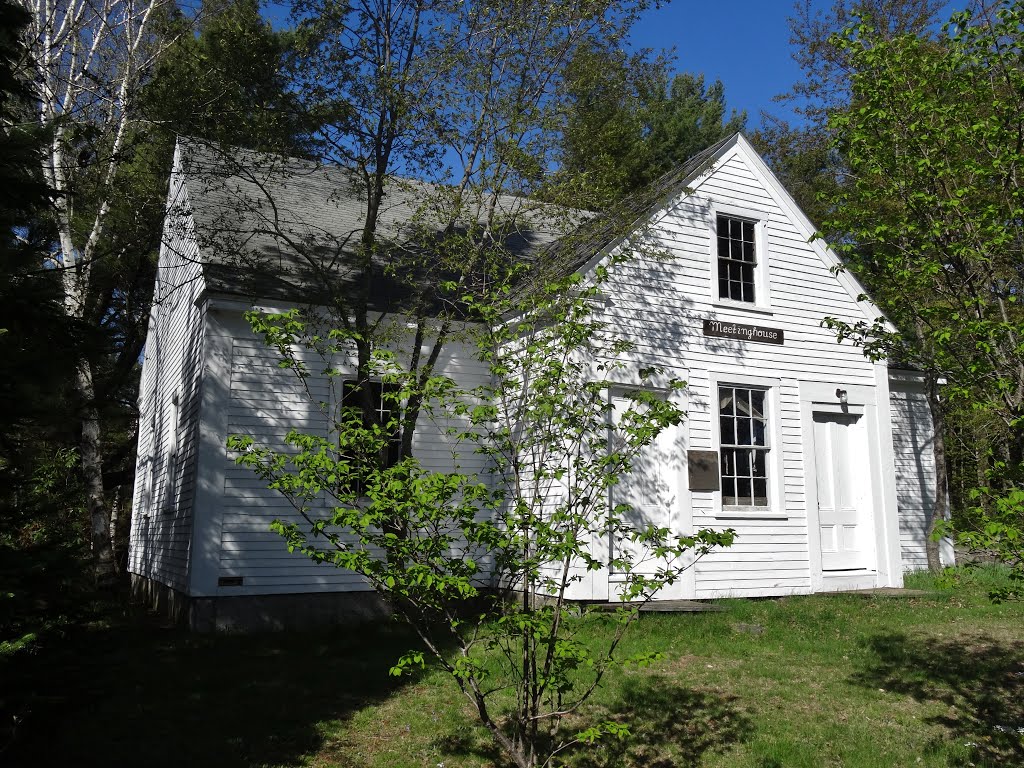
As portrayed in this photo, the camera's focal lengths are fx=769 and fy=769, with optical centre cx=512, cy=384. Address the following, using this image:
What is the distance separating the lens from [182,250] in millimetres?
15453

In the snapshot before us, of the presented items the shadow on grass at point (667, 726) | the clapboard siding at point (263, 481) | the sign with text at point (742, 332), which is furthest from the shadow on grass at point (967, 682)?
the clapboard siding at point (263, 481)

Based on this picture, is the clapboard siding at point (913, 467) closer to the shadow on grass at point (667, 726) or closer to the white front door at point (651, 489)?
the white front door at point (651, 489)

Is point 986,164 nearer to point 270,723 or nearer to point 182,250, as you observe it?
point 270,723

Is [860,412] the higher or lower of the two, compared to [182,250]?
lower

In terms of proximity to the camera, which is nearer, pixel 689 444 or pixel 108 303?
Answer: pixel 689 444

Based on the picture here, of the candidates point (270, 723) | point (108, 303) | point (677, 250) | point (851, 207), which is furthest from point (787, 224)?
point (108, 303)

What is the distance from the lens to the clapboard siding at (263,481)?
34.6 ft

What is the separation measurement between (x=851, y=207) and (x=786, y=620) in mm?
5457

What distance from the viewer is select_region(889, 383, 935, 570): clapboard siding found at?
14.8 metres

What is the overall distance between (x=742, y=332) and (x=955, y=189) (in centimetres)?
554

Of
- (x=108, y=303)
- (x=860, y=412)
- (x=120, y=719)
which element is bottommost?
(x=120, y=719)

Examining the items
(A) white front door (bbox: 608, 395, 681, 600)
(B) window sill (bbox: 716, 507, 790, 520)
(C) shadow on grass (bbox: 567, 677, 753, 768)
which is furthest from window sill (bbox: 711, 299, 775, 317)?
(C) shadow on grass (bbox: 567, 677, 753, 768)

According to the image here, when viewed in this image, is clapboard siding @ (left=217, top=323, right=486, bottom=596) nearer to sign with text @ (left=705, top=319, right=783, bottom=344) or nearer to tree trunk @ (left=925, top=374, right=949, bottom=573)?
sign with text @ (left=705, top=319, right=783, bottom=344)

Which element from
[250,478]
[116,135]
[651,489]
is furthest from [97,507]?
[651,489]
